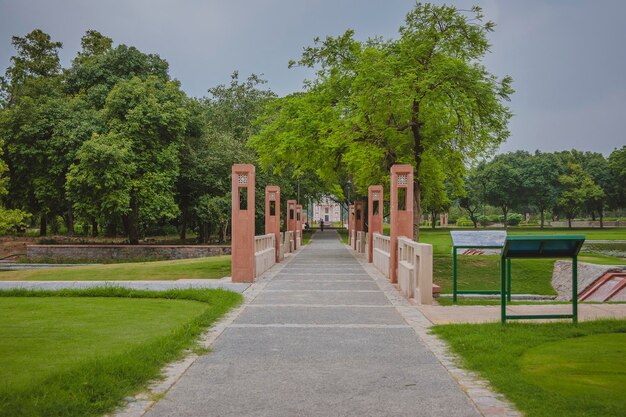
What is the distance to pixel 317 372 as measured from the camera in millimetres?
5902

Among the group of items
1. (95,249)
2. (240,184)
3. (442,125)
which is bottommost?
(95,249)

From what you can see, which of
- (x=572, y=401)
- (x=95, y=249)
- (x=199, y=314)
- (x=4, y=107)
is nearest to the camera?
(x=572, y=401)

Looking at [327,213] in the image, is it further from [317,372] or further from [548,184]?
[317,372]

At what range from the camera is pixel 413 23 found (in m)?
21.3

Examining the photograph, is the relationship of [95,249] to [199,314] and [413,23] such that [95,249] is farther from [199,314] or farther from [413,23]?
[199,314]

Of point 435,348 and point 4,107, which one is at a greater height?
point 4,107

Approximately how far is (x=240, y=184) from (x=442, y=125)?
31.9 ft

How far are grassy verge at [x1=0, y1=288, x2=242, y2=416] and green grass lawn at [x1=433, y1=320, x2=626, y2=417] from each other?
3263 millimetres

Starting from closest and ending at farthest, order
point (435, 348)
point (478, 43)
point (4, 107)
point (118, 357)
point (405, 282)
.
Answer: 1. point (118, 357)
2. point (435, 348)
3. point (405, 282)
4. point (478, 43)
5. point (4, 107)

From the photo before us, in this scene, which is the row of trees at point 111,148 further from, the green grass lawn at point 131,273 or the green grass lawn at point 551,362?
the green grass lawn at point 551,362

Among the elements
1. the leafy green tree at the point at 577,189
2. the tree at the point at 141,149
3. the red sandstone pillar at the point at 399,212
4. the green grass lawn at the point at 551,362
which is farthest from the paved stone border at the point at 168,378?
the leafy green tree at the point at 577,189

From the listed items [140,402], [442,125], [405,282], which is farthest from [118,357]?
[442,125]

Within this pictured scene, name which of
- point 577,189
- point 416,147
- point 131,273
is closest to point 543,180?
point 577,189

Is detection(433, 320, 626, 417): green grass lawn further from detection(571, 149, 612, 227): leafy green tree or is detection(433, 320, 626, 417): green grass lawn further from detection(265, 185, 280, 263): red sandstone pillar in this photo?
detection(571, 149, 612, 227): leafy green tree
